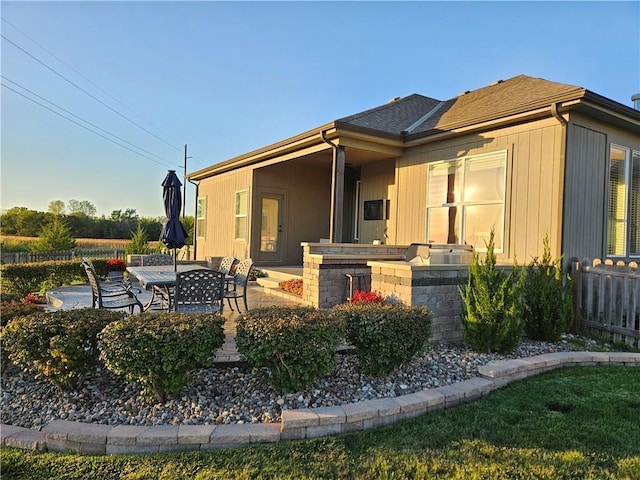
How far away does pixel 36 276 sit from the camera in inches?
338

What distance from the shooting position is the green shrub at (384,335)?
3.47 m

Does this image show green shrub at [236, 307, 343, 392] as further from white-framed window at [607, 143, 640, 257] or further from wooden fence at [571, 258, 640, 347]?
white-framed window at [607, 143, 640, 257]

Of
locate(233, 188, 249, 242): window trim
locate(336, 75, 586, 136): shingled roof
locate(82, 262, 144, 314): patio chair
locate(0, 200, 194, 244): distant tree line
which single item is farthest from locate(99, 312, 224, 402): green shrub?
locate(0, 200, 194, 244): distant tree line

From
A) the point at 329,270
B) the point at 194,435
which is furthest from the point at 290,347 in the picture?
the point at 329,270

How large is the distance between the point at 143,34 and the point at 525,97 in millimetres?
8863

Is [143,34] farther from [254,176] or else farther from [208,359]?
[208,359]

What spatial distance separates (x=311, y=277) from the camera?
6.42 metres

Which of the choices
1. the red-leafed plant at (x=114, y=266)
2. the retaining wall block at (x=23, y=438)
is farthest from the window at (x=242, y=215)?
the retaining wall block at (x=23, y=438)

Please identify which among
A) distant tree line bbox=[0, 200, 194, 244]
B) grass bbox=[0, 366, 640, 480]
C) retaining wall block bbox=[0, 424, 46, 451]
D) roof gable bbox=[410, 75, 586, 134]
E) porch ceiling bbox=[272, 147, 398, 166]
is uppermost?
roof gable bbox=[410, 75, 586, 134]

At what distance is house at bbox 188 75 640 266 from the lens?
604 cm

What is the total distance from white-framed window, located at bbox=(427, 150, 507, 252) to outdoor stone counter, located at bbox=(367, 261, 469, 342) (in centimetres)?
219

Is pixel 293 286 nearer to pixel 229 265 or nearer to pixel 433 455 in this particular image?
pixel 229 265

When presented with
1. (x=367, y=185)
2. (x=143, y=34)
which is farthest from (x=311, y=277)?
(x=143, y=34)

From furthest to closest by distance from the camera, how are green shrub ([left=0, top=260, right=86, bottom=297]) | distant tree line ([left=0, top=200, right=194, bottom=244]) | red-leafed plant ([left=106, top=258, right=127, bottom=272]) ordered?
distant tree line ([left=0, top=200, right=194, bottom=244])
red-leafed plant ([left=106, top=258, right=127, bottom=272])
green shrub ([left=0, top=260, right=86, bottom=297])
